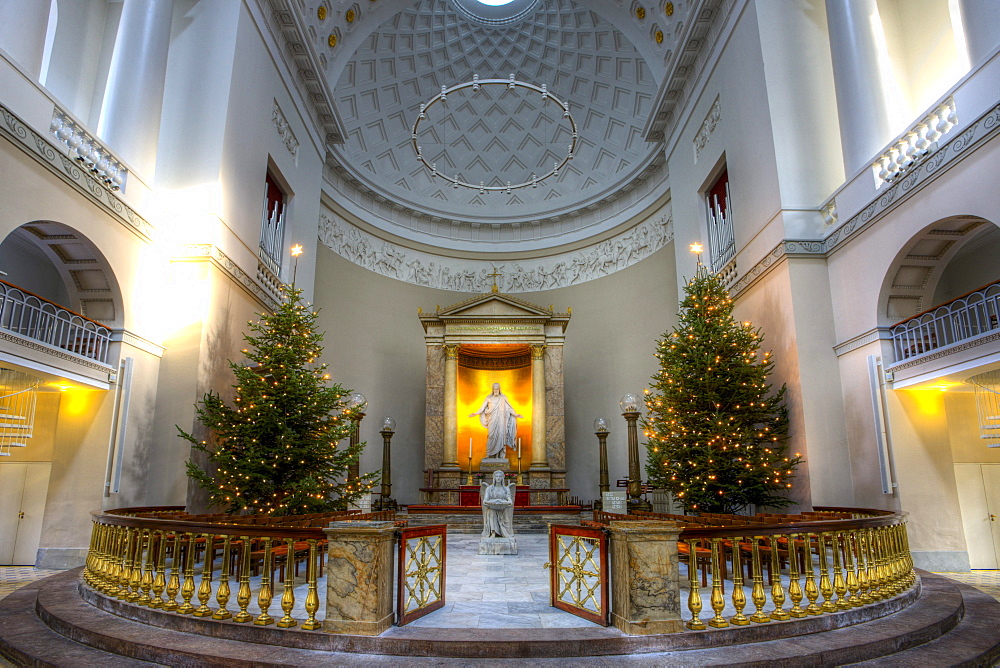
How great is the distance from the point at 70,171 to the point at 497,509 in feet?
27.0

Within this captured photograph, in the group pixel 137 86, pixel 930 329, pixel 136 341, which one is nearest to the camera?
pixel 930 329

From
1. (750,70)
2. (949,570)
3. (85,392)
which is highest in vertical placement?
(750,70)

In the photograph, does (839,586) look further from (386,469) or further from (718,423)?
(386,469)

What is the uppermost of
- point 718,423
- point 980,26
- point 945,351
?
point 980,26

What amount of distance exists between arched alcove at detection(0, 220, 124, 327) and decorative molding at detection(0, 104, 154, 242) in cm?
70

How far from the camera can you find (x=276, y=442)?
34.5 ft

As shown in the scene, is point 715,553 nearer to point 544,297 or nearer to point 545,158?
point 544,297

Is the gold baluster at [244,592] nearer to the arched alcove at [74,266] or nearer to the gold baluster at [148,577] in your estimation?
the gold baluster at [148,577]

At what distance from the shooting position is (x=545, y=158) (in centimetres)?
2317

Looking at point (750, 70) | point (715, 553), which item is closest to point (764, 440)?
point (715, 553)

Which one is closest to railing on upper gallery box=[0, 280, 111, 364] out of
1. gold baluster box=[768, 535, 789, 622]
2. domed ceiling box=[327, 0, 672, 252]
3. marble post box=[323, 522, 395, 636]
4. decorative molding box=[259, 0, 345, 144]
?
marble post box=[323, 522, 395, 636]

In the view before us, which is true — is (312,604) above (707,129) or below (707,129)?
below

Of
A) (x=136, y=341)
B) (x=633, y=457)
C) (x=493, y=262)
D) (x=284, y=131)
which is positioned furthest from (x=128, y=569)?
(x=493, y=262)

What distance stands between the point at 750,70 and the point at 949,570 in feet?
31.6
